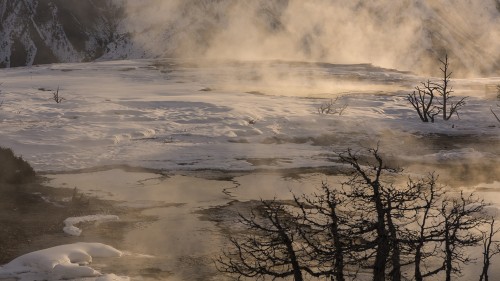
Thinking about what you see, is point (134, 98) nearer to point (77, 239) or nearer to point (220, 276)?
point (77, 239)

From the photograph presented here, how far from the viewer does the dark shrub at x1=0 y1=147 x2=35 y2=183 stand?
1486cm

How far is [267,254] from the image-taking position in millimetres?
6379

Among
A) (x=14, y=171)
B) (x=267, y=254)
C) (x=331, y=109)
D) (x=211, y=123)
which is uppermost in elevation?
(x=331, y=109)

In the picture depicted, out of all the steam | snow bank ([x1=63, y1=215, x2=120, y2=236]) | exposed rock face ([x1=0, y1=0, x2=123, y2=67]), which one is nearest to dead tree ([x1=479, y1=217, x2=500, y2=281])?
snow bank ([x1=63, y1=215, x2=120, y2=236])

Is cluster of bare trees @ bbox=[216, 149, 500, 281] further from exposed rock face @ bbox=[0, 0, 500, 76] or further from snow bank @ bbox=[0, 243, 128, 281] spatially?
exposed rock face @ bbox=[0, 0, 500, 76]

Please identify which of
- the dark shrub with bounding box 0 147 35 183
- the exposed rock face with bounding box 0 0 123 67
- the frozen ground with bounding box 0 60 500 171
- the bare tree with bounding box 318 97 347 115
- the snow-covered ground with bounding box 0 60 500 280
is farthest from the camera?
the exposed rock face with bounding box 0 0 123 67

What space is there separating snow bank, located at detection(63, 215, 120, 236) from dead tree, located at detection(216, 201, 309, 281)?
256 centimetres

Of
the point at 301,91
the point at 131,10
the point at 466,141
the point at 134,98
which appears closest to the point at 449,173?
the point at 466,141

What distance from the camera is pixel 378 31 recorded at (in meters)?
79.3

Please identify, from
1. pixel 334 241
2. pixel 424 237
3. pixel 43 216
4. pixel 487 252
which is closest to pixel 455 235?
pixel 487 252

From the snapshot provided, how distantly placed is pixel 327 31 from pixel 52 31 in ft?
124

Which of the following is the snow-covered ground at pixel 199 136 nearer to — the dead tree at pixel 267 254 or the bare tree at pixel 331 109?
the bare tree at pixel 331 109

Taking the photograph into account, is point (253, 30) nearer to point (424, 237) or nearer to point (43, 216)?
point (43, 216)

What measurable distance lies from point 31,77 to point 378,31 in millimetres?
46454
